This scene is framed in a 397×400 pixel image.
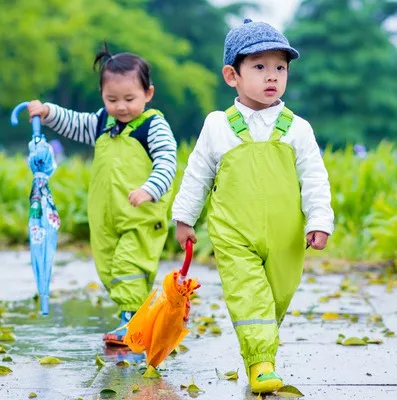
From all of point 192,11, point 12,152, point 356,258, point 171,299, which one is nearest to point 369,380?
point 171,299

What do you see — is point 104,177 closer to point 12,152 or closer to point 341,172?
point 341,172

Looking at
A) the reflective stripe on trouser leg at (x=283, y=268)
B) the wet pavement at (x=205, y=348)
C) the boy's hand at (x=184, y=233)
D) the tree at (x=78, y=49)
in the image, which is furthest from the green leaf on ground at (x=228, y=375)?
the tree at (x=78, y=49)

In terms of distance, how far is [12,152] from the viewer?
135ft

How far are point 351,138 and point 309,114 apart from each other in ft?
9.59

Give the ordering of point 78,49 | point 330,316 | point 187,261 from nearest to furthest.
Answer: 1. point 187,261
2. point 330,316
3. point 78,49

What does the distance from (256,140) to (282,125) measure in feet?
0.38

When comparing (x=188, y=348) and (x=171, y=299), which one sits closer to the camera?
(x=171, y=299)

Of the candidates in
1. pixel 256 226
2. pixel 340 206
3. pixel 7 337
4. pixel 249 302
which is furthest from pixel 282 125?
pixel 340 206

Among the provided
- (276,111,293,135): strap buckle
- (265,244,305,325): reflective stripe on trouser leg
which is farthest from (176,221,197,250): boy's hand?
(276,111,293,135): strap buckle

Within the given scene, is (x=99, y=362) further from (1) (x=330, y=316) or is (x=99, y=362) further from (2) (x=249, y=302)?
(1) (x=330, y=316)

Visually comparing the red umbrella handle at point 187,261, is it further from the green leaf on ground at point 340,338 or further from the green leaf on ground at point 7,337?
the green leaf on ground at point 7,337

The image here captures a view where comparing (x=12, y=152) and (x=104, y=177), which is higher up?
(x=12, y=152)

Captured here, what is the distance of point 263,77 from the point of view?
12.1ft

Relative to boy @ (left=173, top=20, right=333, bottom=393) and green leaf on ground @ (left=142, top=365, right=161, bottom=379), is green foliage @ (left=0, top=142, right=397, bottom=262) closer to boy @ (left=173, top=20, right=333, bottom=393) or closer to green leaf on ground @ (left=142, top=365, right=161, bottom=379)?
boy @ (left=173, top=20, right=333, bottom=393)
